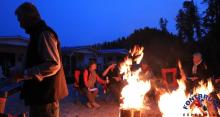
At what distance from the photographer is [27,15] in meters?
3.32

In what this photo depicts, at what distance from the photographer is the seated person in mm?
11892

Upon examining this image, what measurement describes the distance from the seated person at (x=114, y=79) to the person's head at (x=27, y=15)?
8480 mm

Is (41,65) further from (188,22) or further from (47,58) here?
(188,22)

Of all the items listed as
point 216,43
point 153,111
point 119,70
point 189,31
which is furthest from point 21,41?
point 189,31

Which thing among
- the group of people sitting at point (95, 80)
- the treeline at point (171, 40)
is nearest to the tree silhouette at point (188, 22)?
the treeline at point (171, 40)

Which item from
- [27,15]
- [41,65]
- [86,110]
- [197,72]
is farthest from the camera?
[86,110]

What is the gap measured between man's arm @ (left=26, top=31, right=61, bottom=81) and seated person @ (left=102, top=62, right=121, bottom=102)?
851 centimetres

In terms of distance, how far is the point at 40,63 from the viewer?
10.8 feet

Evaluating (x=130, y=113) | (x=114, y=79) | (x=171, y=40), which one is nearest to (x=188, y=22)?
(x=171, y=40)

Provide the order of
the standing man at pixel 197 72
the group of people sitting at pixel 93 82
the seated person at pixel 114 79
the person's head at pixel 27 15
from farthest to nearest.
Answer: the seated person at pixel 114 79
the group of people sitting at pixel 93 82
the standing man at pixel 197 72
the person's head at pixel 27 15

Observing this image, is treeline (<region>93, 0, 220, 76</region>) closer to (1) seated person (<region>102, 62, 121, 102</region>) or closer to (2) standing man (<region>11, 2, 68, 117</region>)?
(1) seated person (<region>102, 62, 121, 102</region>)

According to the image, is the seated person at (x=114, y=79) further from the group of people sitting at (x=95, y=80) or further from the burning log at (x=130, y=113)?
the burning log at (x=130, y=113)

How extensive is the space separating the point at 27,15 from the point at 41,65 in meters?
Answer: 0.49

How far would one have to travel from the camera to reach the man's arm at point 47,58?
3.16 m
